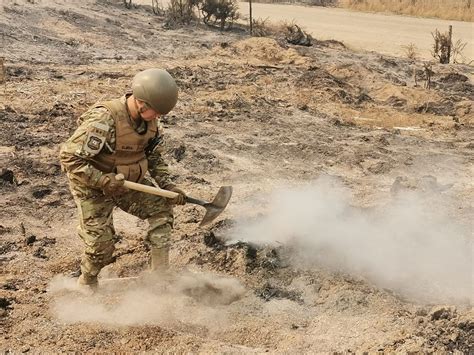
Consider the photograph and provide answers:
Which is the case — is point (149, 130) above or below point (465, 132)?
above

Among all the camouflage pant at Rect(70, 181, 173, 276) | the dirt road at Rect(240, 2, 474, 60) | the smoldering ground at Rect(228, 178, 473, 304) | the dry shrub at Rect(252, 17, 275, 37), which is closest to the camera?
the camouflage pant at Rect(70, 181, 173, 276)

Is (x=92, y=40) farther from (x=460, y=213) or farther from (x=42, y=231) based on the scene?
(x=460, y=213)

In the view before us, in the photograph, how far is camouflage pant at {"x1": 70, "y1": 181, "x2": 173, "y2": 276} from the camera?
373 cm

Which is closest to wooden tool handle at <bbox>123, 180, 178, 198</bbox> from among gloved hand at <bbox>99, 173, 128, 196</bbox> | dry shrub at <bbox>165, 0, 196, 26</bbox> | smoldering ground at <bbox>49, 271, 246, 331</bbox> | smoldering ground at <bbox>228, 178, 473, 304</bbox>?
gloved hand at <bbox>99, 173, 128, 196</bbox>

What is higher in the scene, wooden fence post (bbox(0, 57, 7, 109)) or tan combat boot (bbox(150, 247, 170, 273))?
wooden fence post (bbox(0, 57, 7, 109))

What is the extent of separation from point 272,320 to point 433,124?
6.17m

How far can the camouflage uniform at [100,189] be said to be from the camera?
3527mm

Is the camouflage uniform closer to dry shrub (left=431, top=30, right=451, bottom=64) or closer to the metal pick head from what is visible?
the metal pick head

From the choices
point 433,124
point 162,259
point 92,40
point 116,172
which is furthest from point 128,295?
point 92,40

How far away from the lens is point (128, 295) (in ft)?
13.2

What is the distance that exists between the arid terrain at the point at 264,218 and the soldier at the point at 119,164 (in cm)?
39

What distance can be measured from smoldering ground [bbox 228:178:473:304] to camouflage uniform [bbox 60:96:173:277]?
1143 mm

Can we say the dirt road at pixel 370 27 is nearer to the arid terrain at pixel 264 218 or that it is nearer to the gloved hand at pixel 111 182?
the arid terrain at pixel 264 218

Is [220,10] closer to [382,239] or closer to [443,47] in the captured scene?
[443,47]
